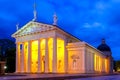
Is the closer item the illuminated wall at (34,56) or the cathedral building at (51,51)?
the cathedral building at (51,51)

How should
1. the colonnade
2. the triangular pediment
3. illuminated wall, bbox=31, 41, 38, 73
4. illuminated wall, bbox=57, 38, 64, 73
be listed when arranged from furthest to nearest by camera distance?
illuminated wall, bbox=31, 41, 38, 73
illuminated wall, bbox=57, 38, 64, 73
the triangular pediment
the colonnade

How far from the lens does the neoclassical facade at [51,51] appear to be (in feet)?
167

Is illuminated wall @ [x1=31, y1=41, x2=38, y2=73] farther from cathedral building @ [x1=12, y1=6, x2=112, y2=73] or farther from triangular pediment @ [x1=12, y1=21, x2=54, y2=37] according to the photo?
triangular pediment @ [x1=12, y1=21, x2=54, y2=37]

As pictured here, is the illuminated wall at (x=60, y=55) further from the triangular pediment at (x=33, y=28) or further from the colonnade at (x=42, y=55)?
the triangular pediment at (x=33, y=28)

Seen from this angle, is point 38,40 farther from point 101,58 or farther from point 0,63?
point 101,58

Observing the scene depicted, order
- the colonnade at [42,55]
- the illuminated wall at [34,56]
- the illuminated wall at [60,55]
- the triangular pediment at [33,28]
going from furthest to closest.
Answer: the illuminated wall at [34,56] → the illuminated wall at [60,55] → the triangular pediment at [33,28] → the colonnade at [42,55]

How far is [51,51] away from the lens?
177 feet

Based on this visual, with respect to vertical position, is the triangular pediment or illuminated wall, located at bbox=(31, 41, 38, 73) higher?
the triangular pediment

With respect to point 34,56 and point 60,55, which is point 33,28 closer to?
point 34,56

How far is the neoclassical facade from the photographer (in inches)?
2009

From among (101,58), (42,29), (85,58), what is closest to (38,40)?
(42,29)

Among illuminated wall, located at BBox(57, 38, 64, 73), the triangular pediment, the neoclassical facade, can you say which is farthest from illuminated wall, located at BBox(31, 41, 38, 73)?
illuminated wall, located at BBox(57, 38, 64, 73)

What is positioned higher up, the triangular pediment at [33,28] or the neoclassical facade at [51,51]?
the triangular pediment at [33,28]

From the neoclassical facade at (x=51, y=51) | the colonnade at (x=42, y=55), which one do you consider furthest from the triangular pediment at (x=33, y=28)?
the colonnade at (x=42, y=55)
